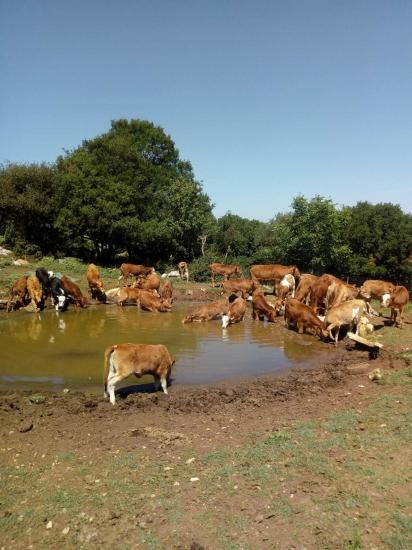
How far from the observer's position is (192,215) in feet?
110

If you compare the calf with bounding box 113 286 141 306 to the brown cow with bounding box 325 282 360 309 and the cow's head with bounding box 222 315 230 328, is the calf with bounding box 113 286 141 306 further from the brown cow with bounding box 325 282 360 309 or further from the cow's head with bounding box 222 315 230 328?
the brown cow with bounding box 325 282 360 309

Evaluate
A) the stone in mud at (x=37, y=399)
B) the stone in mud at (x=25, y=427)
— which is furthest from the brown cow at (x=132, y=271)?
the stone in mud at (x=25, y=427)

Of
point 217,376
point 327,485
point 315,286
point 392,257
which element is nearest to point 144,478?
point 327,485

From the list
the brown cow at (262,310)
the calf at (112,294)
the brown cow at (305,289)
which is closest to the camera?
the brown cow at (262,310)

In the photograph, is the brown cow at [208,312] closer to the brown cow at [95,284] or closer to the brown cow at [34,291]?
the brown cow at [95,284]

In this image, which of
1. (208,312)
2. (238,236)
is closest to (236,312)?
(208,312)

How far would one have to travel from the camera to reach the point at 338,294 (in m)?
17.6

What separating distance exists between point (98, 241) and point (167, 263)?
5193 mm

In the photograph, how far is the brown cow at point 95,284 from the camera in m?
21.5

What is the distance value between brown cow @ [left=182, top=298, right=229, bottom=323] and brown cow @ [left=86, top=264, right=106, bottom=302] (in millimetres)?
5344

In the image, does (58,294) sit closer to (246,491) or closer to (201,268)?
(201,268)

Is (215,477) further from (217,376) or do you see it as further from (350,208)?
(350,208)

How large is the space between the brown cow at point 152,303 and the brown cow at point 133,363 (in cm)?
1014

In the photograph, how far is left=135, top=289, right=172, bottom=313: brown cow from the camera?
20.2 metres
